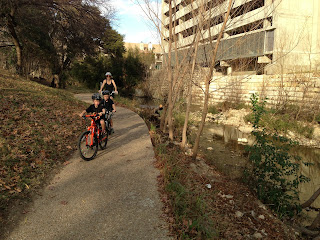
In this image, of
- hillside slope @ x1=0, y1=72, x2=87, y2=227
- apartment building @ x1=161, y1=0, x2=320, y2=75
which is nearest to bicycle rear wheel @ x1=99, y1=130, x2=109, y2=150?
hillside slope @ x1=0, y1=72, x2=87, y2=227

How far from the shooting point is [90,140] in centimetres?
554

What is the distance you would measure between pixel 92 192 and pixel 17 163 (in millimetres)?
1942

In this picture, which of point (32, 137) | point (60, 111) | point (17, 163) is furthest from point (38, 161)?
point (60, 111)

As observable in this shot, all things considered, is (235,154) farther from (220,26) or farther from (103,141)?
(103,141)

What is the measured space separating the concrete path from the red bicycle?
18 centimetres

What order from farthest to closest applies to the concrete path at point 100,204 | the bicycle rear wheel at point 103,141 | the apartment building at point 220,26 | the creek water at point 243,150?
the creek water at point 243,150, the bicycle rear wheel at point 103,141, the apartment building at point 220,26, the concrete path at point 100,204

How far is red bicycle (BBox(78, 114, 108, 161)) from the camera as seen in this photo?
5.43 m

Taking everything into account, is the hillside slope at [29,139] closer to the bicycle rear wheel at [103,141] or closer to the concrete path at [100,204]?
the concrete path at [100,204]

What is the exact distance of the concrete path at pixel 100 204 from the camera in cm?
312

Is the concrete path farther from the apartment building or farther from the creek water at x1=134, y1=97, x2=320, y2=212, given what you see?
the apartment building

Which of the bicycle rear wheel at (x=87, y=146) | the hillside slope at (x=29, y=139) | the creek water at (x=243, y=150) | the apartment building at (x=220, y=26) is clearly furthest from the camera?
the creek water at (x=243, y=150)

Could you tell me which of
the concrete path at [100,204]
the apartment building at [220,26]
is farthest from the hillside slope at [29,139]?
the apartment building at [220,26]

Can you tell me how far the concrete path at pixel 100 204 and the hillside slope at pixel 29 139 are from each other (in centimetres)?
40

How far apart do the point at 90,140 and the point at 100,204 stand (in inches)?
81.9
